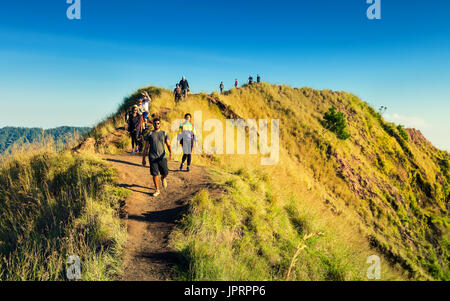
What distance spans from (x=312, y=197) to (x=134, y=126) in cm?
1064

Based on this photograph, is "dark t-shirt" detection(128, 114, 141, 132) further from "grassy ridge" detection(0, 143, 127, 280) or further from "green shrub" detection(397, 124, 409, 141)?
"green shrub" detection(397, 124, 409, 141)

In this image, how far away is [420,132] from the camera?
38.7 m

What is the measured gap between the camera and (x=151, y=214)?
5461mm

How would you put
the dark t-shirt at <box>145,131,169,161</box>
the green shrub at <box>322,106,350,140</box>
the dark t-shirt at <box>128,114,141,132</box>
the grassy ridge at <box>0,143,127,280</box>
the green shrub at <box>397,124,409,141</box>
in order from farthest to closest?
the green shrub at <box>397,124,409,141</box>, the green shrub at <box>322,106,350,140</box>, the dark t-shirt at <box>128,114,141,132</box>, the dark t-shirt at <box>145,131,169,161</box>, the grassy ridge at <box>0,143,127,280</box>

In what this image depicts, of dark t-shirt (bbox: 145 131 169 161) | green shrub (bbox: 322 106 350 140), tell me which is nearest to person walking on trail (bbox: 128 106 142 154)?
dark t-shirt (bbox: 145 131 169 161)

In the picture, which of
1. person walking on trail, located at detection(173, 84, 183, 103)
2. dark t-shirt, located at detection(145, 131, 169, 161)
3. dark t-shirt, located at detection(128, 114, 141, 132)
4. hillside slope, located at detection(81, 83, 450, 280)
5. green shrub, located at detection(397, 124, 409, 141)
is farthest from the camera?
green shrub, located at detection(397, 124, 409, 141)

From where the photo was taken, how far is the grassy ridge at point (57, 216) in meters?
3.68

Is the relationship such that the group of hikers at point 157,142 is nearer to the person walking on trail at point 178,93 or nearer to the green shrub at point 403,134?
the person walking on trail at point 178,93

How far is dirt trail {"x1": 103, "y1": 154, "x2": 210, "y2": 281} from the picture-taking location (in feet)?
12.1

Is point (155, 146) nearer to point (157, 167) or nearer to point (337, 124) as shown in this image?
point (157, 167)

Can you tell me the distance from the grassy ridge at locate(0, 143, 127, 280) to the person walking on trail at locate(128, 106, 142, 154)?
2.57 metres

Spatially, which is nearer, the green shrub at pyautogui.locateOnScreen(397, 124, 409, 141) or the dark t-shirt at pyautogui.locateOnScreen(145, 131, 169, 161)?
the dark t-shirt at pyautogui.locateOnScreen(145, 131, 169, 161)
